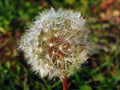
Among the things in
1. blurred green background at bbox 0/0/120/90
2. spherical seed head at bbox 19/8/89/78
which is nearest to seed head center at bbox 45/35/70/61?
spherical seed head at bbox 19/8/89/78

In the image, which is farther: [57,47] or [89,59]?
[89,59]

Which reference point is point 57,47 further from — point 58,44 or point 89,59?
point 89,59

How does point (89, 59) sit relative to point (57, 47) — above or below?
above

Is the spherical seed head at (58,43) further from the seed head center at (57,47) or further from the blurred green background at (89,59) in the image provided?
the blurred green background at (89,59)

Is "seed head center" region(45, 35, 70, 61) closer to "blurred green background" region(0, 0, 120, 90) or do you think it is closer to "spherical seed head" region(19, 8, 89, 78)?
"spherical seed head" region(19, 8, 89, 78)

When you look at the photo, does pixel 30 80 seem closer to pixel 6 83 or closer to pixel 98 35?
pixel 6 83

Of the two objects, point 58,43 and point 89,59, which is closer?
point 58,43

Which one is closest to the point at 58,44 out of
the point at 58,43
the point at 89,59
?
the point at 58,43
